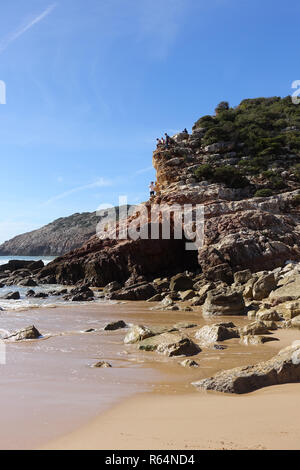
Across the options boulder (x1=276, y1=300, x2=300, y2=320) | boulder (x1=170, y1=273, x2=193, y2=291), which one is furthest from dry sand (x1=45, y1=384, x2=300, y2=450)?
boulder (x1=170, y1=273, x2=193, y2=291)

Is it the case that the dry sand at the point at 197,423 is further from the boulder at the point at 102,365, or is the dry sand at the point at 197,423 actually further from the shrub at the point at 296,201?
the shrub at the point at 296,201

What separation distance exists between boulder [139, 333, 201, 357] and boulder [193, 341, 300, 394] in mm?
2044

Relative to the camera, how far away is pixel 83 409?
4.66m

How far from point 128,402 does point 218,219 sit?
21281 mm

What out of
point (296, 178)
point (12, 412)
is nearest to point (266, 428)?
point (12, 412)

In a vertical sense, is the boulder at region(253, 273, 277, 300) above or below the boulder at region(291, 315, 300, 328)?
above

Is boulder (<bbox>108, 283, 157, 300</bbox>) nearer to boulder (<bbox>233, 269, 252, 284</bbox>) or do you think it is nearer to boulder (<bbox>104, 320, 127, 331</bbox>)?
boulder (<bbox>233, 269, 252, 284</bbox>)

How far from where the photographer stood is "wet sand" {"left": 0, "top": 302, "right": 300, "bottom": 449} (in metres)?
3.64

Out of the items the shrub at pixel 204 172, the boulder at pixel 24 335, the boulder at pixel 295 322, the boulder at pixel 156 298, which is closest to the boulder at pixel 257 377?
the boulder at pixel 295 322

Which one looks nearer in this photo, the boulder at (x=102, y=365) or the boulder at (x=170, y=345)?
the boulder at (x=102, y=365)

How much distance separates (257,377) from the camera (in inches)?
213

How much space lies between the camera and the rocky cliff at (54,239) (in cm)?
11006

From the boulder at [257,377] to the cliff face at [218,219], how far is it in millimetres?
15696

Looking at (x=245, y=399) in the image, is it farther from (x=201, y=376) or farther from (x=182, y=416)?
(x=201, y=376)
